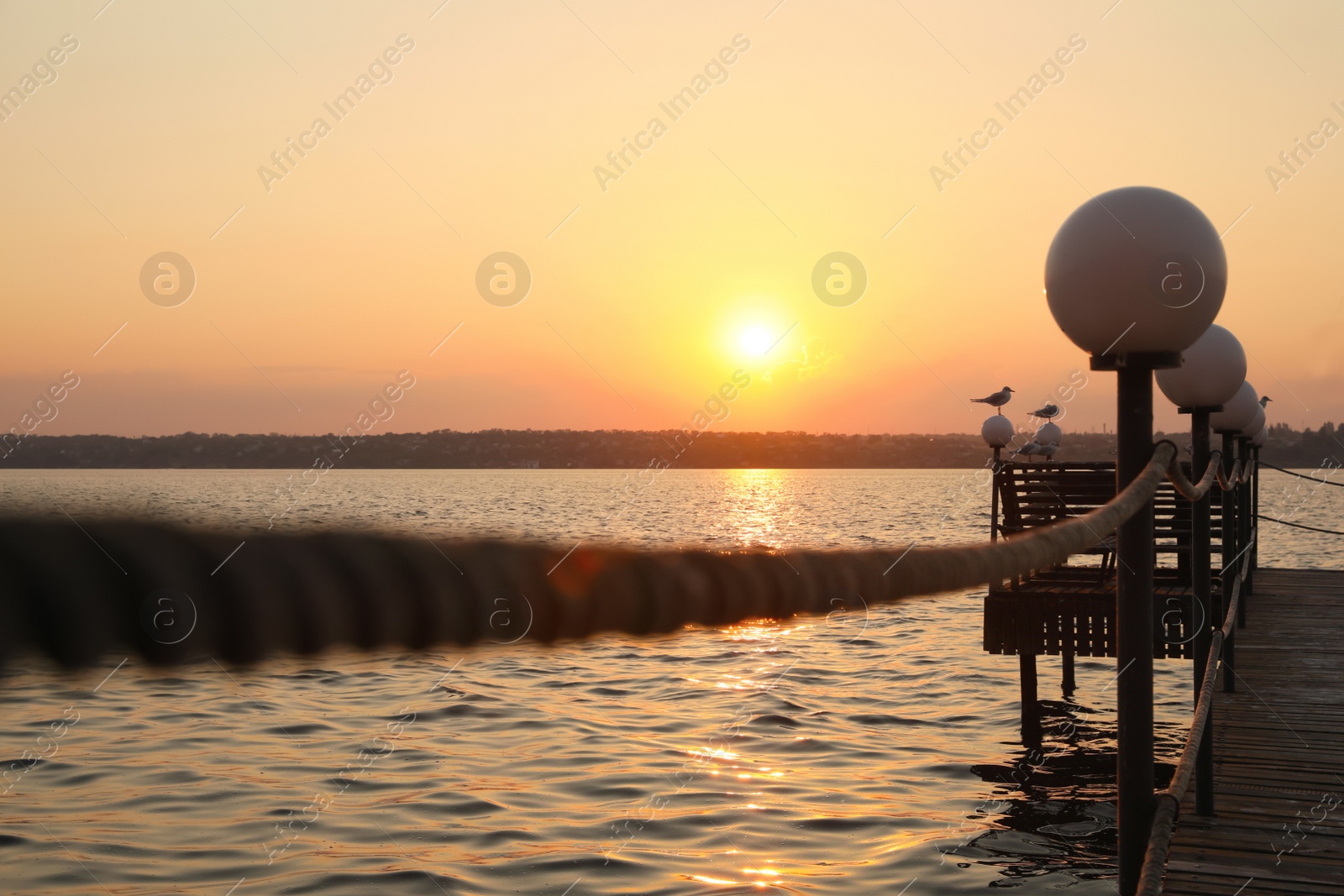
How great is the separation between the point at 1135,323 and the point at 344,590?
3198 mm

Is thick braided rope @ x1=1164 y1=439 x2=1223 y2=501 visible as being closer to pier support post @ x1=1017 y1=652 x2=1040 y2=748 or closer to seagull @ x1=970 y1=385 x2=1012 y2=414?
pier support post @ x1=1017 y1=652 x2=1040 y2=748

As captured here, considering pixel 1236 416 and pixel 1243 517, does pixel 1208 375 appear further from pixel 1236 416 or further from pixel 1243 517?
pixel 1243 517

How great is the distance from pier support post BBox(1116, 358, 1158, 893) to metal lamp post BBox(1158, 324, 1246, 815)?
1.92 meters

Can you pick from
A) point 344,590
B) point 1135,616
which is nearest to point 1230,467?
point 1135,616

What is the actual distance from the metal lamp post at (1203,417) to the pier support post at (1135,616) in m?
1.92

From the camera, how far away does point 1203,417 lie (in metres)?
6.46

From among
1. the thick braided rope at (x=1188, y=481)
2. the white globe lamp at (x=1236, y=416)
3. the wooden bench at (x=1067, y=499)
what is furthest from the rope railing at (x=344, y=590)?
the wooden bench at (x=1067, y=499)

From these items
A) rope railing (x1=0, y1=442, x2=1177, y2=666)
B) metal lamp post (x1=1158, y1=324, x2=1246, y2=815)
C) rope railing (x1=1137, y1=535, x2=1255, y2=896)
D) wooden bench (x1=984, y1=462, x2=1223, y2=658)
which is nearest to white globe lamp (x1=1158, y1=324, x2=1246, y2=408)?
metal lamp post (x1=1158, y1=324, x2=1246, y2=815)

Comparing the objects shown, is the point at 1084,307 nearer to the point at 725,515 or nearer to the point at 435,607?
the point at 435,607

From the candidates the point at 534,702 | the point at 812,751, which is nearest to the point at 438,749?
the point at 534,702

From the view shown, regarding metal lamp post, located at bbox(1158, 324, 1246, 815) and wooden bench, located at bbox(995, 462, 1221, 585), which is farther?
wooden bench, located at bbox(995, 462, 1221, 585)

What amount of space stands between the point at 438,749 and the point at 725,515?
7067 cm

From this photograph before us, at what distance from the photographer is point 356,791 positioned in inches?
401

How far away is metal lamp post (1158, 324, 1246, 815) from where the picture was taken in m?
5.32
